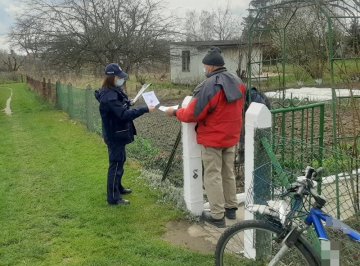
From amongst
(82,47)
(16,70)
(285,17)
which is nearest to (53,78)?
(82,47)

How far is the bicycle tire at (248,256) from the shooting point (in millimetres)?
2586

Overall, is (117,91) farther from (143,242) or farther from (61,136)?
(61,136)

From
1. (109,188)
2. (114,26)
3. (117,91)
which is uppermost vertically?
(114,26)

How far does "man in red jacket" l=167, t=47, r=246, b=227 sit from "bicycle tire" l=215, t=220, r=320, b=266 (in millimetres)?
928

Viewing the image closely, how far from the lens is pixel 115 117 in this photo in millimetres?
4902

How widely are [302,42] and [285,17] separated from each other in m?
0.52

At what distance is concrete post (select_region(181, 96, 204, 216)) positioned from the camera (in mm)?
4668

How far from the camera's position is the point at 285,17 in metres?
6.85

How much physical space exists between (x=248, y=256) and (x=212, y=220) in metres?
0.94

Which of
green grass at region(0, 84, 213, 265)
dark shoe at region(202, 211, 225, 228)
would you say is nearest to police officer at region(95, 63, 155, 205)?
green grass at region(0, 84, 213, 265)

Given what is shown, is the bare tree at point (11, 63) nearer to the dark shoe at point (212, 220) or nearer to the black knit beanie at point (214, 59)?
the dark shoe at point (212, 220)

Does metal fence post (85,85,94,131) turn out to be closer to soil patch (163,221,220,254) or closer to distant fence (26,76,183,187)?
distant fence (26,76,183,187)

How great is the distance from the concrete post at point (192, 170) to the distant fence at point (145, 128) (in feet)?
3.79

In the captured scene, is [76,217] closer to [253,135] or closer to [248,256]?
[248,256]
